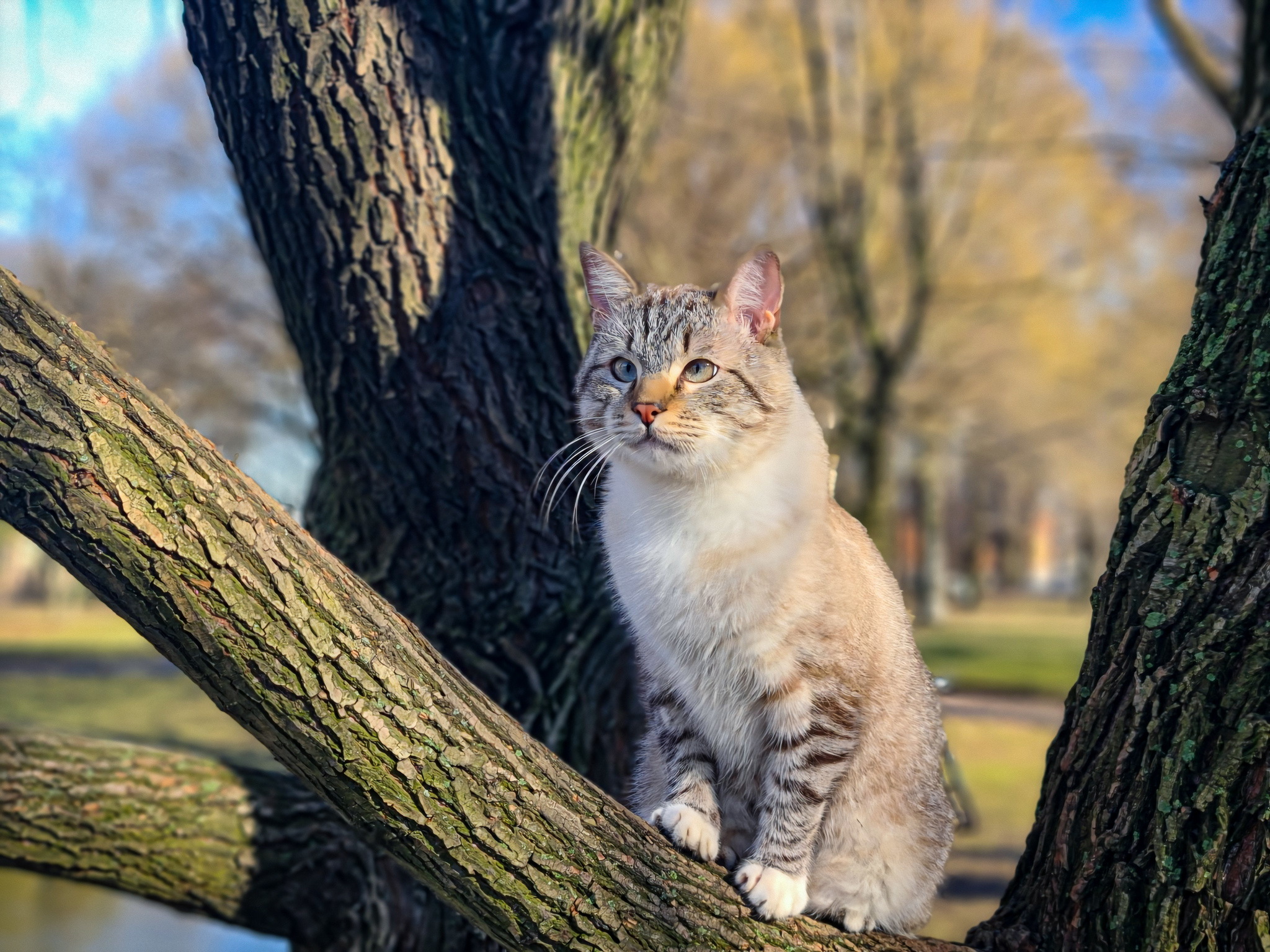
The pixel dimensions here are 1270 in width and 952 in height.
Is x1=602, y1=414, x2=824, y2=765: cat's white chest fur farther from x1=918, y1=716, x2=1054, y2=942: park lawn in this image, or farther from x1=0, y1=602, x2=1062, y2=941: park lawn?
x1=918, y1=716, x2=1054, y2=942: park lawn

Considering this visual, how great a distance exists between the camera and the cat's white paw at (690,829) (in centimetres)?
232

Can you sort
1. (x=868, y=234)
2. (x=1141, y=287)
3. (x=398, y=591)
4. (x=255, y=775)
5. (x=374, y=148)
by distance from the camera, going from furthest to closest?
1. (x=1141, y=287)
2. (x=868, y=234)
3. (x=255, y=775)
4. (x=398, y=591)
5. (x=374, y=148)

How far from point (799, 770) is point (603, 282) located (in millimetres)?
1350

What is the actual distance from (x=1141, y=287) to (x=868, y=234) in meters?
7.97

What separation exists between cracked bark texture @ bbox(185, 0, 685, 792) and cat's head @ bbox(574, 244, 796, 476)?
54 cm

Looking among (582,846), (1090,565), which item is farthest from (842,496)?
(1090,565)

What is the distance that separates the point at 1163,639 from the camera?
2016 mm

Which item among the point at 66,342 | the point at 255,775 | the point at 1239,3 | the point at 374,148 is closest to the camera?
the point at 66,342

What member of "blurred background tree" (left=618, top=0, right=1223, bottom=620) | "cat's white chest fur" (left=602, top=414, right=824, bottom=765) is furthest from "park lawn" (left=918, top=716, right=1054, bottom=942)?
"cat's white chest fur" (left=602, top=414, right=824, bottom=765)

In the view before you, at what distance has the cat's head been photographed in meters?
2.38

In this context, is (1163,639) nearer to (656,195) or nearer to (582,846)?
(582,846)

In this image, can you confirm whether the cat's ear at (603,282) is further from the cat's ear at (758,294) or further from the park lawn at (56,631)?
the park lawn at (56,631)

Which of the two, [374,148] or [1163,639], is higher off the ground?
[374,148]

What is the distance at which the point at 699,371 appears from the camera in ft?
8.11
